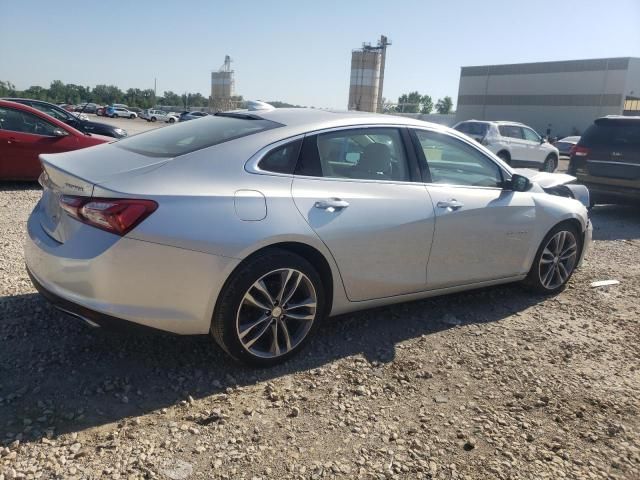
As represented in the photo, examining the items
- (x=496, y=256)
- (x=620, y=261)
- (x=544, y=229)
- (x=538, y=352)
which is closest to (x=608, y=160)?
(x=620, y=261)

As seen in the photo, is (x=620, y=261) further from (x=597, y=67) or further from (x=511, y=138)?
(x=597, y=67)

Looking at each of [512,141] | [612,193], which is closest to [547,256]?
[612,193]

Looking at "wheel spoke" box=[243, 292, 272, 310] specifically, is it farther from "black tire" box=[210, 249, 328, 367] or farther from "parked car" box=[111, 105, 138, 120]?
"parked car" box=[111, 105, 138, 120]

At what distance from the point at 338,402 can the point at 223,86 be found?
81246mm

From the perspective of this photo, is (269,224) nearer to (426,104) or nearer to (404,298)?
(404,298)

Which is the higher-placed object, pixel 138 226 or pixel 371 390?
pixel 138 226

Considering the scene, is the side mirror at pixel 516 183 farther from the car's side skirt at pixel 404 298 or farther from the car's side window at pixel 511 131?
the car's side window at pixel 511 131

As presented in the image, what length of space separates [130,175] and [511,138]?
15.6 m

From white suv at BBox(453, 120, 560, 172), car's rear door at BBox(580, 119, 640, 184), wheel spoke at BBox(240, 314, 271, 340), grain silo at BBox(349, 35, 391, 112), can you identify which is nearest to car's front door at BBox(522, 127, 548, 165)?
white suv at BBox(453, 120, 560, 172)

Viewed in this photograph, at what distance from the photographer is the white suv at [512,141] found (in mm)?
16188

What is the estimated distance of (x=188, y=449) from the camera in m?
2.56

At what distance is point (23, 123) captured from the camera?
8531 millimetres

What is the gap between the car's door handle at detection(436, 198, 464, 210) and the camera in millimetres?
3915

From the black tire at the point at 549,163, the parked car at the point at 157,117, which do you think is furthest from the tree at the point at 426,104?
the black tire at the point at 549,163
